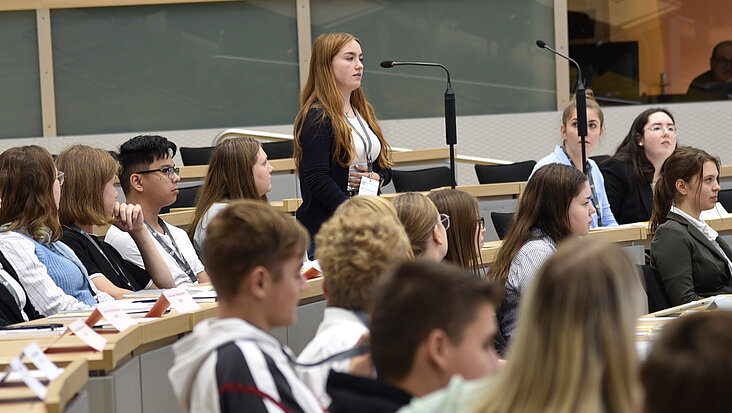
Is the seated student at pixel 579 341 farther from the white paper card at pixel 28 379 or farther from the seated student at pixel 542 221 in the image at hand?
the seated student at pixel 542 221

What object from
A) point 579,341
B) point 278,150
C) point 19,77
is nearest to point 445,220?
point 579,341

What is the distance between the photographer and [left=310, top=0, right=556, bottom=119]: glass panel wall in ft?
26.7

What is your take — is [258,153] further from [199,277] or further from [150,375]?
[150,375]

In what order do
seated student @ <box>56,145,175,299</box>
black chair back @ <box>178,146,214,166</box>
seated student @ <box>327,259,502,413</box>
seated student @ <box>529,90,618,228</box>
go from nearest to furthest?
seated student @ <box>327,259,502,413</box> → seated student @ <box>56,145,175,299</box> → seated student @ <box>529,90,618,228</box> → black chair back @ <box>178,146,214,166</box>

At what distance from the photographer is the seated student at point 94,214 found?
346 centimetres

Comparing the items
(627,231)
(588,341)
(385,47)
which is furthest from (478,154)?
(588,341)

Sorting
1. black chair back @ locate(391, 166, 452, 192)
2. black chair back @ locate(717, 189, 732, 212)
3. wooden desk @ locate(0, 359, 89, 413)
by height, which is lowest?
wooden desk @ locate(0, 359, 89, 413)

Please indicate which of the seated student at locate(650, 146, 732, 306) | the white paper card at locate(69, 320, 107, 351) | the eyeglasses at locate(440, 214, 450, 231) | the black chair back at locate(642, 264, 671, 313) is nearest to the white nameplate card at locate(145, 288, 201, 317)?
the white paper card at locate(69, 320, 107, 351)

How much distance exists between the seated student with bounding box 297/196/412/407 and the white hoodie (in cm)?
21

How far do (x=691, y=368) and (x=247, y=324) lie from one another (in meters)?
0.80

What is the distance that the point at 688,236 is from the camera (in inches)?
147

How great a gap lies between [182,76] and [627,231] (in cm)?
482

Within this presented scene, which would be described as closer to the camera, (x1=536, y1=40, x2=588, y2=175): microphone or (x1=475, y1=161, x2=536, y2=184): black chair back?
(x1=536, y1=40, x2=588, y2=175): microphone

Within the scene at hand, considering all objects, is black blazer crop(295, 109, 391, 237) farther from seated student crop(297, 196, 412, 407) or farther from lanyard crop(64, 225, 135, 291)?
seated student crop(297, 196, 412, 407)
